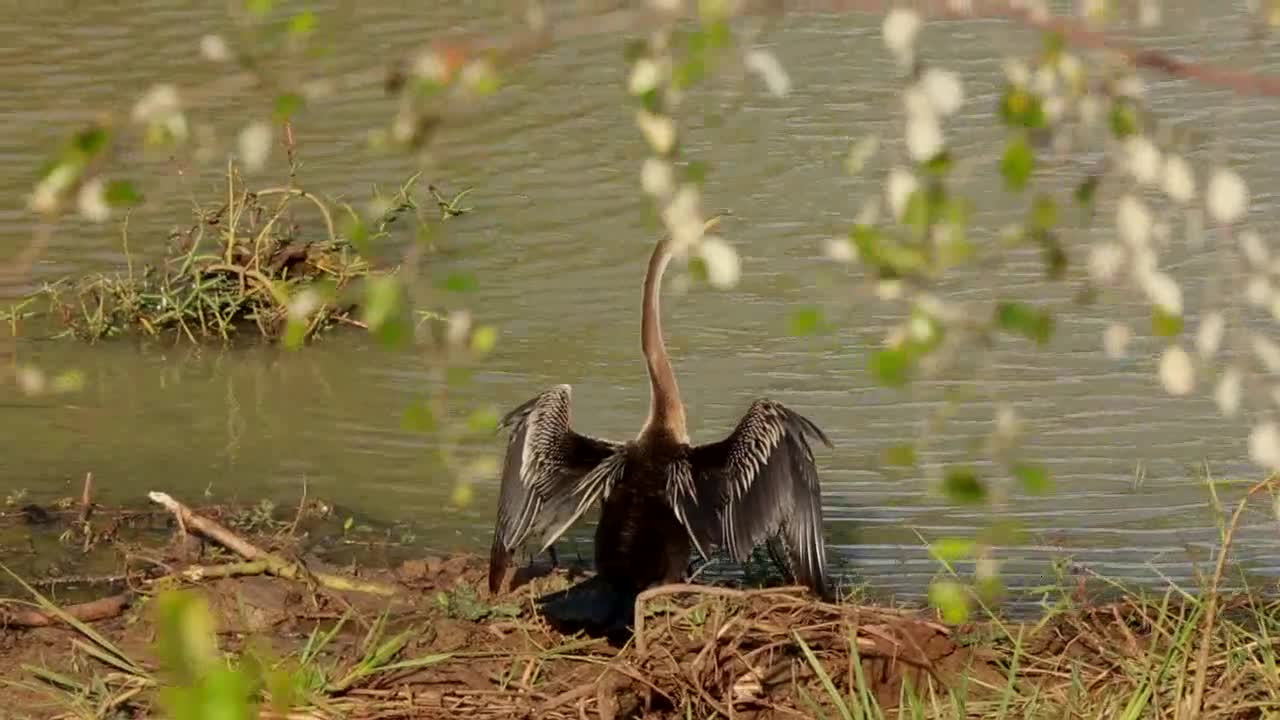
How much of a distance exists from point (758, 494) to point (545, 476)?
669 mm

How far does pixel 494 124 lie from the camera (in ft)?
38.1

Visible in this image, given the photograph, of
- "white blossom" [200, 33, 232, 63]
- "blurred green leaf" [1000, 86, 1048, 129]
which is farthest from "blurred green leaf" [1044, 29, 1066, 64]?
"white blossom" [200, 33, 232, 63]

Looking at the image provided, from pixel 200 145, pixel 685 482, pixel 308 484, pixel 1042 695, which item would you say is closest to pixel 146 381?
pixel 308 484

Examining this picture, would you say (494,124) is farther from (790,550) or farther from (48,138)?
(790,550)

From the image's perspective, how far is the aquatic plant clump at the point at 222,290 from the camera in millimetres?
8594

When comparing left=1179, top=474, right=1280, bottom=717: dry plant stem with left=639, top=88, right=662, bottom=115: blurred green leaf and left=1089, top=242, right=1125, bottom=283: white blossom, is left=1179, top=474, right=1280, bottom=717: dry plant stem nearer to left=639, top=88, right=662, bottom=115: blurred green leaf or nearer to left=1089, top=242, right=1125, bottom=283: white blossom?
left=1089, top=242, right=1125, bottom=283: white blossom

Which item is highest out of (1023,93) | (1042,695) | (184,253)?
(1023,93)

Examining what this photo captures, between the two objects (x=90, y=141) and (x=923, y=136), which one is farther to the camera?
(x=923, y=136)

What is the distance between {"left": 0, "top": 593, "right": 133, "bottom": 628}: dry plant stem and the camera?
5.37 meters

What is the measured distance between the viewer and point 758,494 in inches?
231

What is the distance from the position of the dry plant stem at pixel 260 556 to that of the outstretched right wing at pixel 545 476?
38 cm

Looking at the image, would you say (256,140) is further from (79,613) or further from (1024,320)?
(79,613)

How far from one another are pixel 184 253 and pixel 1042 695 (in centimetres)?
523

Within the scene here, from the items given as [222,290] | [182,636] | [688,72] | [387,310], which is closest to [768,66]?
[688,72]
